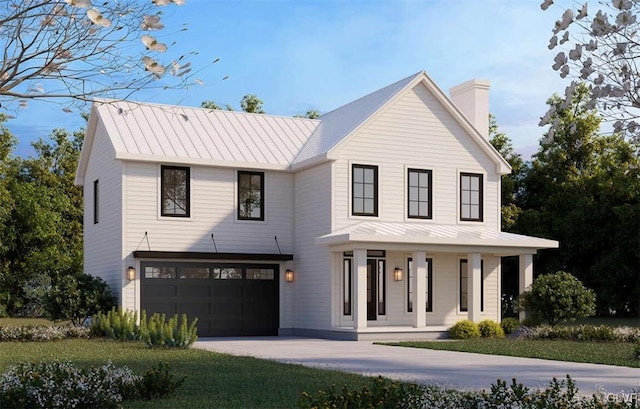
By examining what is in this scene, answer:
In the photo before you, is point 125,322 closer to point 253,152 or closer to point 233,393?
point 253,152

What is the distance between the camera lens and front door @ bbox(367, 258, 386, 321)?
82.1 ft

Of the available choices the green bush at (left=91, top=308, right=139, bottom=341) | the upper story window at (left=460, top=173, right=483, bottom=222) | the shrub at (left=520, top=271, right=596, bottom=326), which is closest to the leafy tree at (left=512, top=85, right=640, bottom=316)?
the upper story window at (left=460, top=173, right=483, bottom=222)

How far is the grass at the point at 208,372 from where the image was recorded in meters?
10.2

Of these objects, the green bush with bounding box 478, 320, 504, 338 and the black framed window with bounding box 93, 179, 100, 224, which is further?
the black framed window with bounding box 93, 179, 100, 224

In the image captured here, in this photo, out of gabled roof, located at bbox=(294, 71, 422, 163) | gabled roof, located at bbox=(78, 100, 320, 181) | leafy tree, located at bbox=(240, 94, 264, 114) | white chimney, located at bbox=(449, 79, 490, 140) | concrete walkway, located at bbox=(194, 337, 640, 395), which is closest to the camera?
concrete walkway, located at bbox=(194, 337, 640, 395)

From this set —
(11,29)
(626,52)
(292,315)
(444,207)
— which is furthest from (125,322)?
(626,52)

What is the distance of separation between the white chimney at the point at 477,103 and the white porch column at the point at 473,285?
527cm

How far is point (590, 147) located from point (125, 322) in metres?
23.8

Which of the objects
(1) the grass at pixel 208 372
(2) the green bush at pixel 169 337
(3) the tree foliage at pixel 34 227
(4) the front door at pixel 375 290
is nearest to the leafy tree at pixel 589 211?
(4) the front door at pixel 375 290

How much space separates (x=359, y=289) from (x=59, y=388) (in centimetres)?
1393

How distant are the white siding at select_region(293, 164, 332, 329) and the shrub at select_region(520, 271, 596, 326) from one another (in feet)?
18.8

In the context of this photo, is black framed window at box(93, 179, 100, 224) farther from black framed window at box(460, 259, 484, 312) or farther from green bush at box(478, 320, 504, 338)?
green bush at box(478, 320, 504, 338)

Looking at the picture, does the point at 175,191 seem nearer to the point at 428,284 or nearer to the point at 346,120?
the point at 346,120

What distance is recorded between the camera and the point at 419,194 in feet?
84.2
